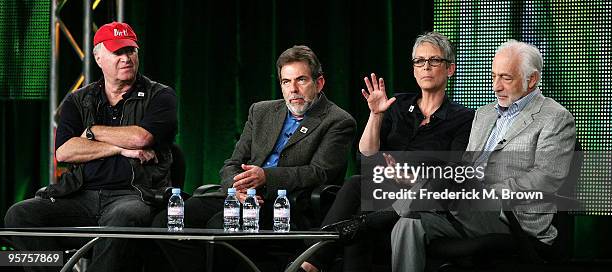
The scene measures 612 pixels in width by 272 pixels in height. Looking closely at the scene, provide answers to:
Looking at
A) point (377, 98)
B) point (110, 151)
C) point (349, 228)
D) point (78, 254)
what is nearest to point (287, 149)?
point (377, 98)

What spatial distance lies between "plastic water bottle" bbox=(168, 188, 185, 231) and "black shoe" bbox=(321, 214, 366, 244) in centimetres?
75

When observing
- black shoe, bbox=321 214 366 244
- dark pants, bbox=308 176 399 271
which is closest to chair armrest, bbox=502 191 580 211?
dark pants, bbox=308 176 399 271

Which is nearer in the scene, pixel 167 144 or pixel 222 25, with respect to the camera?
pixel 167 144

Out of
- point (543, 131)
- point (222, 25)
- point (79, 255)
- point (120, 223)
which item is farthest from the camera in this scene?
point (222, 25)

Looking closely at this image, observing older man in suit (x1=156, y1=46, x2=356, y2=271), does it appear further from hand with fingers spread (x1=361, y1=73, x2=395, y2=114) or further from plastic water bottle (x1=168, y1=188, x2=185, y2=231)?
hand with fingers spread (x1=361, y1=73, x2=395, y2=114)

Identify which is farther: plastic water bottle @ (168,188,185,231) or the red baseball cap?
the red baseball cap

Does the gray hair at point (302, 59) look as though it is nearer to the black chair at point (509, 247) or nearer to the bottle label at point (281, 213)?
the bottle label at point (281, 213)

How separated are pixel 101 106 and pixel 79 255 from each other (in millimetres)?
982

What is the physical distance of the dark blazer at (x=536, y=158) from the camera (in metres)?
3.59

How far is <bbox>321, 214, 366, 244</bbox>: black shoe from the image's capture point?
11.9 feet

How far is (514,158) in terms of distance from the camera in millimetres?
3771

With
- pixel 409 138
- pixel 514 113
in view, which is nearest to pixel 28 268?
pixel 409 138

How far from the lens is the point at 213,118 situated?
629cm

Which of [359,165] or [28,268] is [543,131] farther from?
[28,268]
